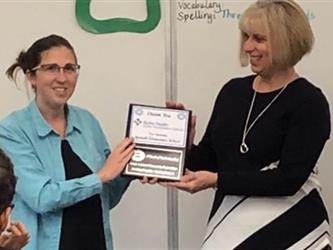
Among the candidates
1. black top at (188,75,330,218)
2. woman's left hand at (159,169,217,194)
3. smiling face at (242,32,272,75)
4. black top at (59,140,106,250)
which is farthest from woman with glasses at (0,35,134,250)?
smiling face at (242,32,272,75)

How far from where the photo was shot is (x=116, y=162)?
2.08 metres

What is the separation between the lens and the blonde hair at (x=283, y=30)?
6.60 feet

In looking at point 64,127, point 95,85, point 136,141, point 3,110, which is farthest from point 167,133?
point 3,110

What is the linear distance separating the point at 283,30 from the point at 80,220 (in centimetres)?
76

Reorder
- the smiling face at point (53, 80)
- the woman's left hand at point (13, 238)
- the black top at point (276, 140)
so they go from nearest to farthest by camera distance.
→ the woman's left hand at point (13, 238)
the black top at point (276, 140)
the smiling face at point (53, 80)

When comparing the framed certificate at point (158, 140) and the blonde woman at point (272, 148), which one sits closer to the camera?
the blonde woman at point (272, 148)

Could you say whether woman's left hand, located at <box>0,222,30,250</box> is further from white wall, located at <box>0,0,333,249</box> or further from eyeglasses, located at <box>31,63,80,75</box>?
white wall, located at <box>0,0,333,249</box>

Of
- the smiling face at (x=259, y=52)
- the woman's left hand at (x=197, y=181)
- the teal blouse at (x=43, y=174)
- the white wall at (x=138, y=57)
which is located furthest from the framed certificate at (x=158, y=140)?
the white wall at (x=138, y=57)

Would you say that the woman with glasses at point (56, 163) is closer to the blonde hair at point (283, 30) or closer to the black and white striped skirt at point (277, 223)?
the black and white striped skirt at point (277, 223)

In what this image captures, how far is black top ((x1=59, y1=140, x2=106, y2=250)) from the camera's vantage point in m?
2.08

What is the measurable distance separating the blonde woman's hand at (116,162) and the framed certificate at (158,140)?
0.08ft

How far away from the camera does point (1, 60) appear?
8.49 ft

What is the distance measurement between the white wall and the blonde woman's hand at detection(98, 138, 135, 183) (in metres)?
0.53

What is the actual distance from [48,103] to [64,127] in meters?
0.09
